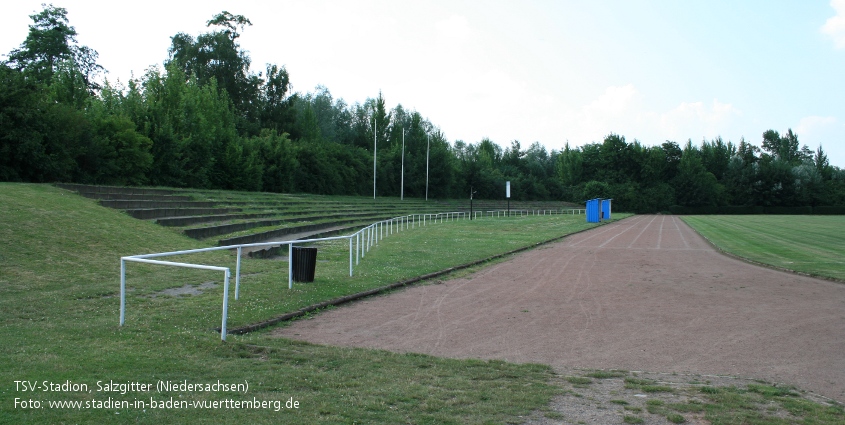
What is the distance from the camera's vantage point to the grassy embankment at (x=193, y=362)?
199 inches

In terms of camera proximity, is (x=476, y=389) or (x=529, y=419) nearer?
(x=529, y=419)

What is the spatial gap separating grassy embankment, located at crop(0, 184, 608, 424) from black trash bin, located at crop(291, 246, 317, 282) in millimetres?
410

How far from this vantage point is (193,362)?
6469mm

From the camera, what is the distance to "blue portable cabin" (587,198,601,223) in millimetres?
52844

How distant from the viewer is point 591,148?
373ft

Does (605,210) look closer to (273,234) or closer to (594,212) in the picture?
(594,212)

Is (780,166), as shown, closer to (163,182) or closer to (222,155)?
(222,155)

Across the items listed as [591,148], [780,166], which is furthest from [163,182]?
[780,166]

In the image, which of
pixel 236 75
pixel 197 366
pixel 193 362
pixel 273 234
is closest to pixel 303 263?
pixel 193 362

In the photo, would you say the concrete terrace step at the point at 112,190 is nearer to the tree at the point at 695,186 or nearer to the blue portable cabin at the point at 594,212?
the blue portable cabin at the point at 594,212

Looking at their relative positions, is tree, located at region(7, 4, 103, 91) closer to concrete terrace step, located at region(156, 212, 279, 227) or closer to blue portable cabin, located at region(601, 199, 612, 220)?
concrete terrace step, located at region(156, 212, 279, 227)

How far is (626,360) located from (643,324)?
8.59 ft

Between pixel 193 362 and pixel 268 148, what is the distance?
161ft

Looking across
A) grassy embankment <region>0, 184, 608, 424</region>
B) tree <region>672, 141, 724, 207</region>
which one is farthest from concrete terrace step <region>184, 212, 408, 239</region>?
tree <region>672, 141, 724, 207</region>
